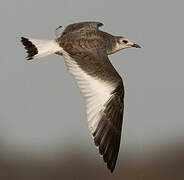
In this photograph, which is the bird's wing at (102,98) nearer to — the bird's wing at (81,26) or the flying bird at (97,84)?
the flying bird at (97,84)

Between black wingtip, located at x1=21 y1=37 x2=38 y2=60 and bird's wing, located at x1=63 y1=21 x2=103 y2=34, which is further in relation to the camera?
bird's wing, located at x1=63 y1=21 x2=103 y2=34

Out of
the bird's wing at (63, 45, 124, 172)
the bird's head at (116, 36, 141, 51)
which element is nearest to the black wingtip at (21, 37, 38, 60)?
the bird's wing at (63, 45, 124, 172)

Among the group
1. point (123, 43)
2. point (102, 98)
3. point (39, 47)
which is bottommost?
point (123, 43)

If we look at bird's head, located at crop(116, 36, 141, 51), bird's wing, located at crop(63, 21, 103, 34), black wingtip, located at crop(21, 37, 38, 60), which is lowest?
bird's head, located at crop(116, 36, 141, 51)

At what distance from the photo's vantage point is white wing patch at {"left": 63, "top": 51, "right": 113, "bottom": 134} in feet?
46.8

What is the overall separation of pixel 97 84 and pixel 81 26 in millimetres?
2252

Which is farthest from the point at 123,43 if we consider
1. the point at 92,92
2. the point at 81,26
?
the point at 92,92

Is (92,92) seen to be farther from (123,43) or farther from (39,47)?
(123,43)

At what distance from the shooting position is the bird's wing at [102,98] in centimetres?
1433

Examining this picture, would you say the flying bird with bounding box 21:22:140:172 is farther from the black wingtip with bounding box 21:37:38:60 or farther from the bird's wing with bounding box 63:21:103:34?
the bird's wing with bounding box 63:21:103:34

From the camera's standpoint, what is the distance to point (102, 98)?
1454 centimetres

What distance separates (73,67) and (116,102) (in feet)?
2.41

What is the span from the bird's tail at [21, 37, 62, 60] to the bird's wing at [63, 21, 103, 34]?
0.87m

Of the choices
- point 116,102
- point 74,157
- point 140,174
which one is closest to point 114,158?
point 116,102
